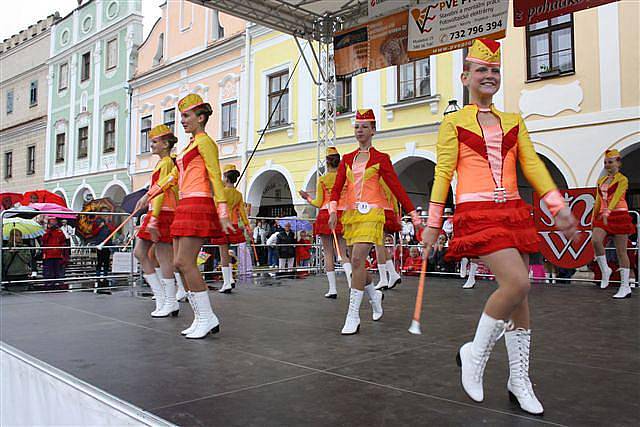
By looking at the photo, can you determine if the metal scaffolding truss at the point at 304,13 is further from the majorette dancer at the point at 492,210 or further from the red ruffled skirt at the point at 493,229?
the red ruffled skirt at the point at 493,229

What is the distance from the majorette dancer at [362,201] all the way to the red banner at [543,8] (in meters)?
4.63

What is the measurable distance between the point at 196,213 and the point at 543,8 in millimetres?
6581

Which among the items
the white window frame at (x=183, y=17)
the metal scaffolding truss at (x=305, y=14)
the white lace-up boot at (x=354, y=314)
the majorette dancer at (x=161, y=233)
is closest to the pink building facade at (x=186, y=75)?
the white window frame at (x=183, y=17)

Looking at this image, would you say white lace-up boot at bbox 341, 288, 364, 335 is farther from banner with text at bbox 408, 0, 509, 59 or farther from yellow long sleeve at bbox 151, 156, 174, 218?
banner with text at bbox 408, 0, 509, 59

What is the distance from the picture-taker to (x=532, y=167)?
2846mm

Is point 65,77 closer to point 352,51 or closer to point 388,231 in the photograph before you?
point 352,51

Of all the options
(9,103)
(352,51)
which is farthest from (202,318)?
(9,103)

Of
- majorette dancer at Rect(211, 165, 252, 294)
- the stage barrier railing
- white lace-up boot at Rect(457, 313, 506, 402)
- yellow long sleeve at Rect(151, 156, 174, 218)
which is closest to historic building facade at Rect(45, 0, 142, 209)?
the stage barrier railing

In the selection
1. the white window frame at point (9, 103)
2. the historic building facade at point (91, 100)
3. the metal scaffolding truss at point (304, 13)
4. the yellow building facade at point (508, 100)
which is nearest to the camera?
the metal scaffolding truss at point (304, 13)

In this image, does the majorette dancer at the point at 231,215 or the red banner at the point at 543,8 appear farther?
the majorette dancer at the point at 231,215

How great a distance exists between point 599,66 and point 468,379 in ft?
36.4

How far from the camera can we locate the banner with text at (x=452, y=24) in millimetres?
8396

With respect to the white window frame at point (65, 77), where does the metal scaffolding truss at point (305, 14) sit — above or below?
below

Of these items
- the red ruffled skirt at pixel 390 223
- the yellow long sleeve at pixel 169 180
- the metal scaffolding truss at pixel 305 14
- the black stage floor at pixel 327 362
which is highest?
the metal scaffolding truss at pixel 305 14
